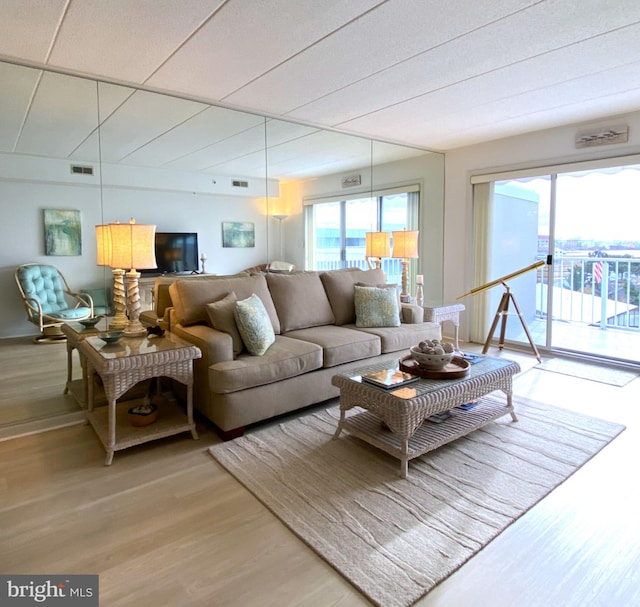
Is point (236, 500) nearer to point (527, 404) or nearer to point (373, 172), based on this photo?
point (527, 404)

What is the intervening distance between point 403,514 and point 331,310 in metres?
2.24

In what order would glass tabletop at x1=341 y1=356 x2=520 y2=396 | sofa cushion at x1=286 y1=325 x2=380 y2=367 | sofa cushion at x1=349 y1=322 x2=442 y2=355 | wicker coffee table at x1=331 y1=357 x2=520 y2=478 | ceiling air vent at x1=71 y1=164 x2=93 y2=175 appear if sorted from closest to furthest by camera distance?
wicker coffee table at x1=331 y1=357 x2=520 y2=478 → glass tabletop at x1=341 y1=356 x2=520 y2=396 → ceiling air vent at x1=71 y1=164 x2=93 y2=175 → sofa cushion at x1=286 y1=325 x2=380 y2=367 → sofa cushion at x1=349 y1=322 x2=442 y2=355

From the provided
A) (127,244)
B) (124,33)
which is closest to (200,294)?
(127,244)

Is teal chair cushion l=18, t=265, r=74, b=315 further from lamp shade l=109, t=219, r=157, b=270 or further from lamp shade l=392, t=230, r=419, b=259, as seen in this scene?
lamp shade l=392, t=230, r=419, b=259

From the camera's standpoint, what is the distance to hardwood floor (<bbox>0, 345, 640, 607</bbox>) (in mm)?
1570

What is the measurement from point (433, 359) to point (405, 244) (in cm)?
235

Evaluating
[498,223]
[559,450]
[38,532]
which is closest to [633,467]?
[559,450]

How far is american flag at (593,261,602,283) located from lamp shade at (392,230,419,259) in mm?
2283

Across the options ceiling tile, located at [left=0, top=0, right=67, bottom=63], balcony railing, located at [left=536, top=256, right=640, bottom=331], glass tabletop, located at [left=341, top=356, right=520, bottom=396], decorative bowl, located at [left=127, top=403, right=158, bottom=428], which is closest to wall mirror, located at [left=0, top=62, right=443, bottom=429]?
ceiling tile, located at [left=0, top=0, right=67, bottom=63]

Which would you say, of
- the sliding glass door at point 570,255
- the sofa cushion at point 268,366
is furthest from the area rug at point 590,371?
the sofa cushion at point 268,366

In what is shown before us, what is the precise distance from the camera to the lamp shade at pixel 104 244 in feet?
9.49

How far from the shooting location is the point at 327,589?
1594 mm

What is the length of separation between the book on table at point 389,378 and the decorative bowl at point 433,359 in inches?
4.0

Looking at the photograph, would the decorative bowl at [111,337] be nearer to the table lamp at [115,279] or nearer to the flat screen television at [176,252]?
the table lamp at [115,279]
